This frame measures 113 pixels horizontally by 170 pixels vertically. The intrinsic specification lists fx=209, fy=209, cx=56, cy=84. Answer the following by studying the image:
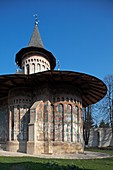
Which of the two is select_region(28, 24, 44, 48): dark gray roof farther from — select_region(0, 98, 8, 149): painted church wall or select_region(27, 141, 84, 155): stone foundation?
select_region(27, 141, 84, 155): stone foundation

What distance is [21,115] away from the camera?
19.0 meters

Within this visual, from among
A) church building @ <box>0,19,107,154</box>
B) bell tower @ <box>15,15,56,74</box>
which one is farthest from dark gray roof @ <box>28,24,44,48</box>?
church building @ <box>0,19,107,154</box>

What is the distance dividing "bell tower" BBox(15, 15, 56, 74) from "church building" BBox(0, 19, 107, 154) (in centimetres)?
418

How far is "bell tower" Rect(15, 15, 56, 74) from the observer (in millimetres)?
23047

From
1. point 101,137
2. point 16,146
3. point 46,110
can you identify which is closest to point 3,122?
point 16,146

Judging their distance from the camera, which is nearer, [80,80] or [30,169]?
[30,169]

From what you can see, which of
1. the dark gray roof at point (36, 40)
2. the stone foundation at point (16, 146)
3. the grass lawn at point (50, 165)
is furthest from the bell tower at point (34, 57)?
the grass lawn at point (50, 165)


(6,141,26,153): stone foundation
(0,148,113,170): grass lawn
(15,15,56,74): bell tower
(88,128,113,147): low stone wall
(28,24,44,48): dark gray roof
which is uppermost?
(28,24,44,48): dark gray roof

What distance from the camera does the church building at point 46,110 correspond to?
17.1m

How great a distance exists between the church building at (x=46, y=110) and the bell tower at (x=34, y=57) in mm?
4179

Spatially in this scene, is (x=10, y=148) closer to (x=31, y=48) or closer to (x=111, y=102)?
(x=31, y=48)

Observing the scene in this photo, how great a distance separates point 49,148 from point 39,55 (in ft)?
34.9

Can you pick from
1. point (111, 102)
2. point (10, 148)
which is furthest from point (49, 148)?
point (111, 102)

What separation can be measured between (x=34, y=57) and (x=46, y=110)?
768cm
